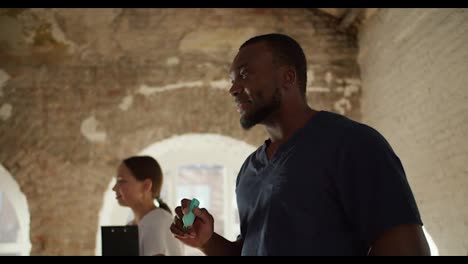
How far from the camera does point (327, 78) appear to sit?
18.8 ft

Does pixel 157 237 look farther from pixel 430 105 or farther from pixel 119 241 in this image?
pixel 430 105

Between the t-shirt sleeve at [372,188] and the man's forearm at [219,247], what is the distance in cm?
48

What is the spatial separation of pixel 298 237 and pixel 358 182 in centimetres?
21

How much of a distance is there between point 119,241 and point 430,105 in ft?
9.39

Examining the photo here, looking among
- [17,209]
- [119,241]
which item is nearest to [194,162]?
[17,209]

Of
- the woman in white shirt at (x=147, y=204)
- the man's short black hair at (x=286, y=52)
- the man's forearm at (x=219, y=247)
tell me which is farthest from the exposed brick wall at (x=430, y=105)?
the man's forearm at (x=219, y=247)

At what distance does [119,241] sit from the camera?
8.16 ft

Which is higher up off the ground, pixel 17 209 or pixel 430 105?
pixel 430 105

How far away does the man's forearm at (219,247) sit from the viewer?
62.5 inches

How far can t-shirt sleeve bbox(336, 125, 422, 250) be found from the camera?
1.20 m

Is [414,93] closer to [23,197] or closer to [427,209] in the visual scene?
[427,209]

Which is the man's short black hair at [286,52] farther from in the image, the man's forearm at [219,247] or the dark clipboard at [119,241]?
the dark clipboard at [119,241]

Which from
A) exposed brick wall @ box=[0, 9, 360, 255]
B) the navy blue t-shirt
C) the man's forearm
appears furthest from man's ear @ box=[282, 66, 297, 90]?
exposed brick wall @ box=[0, 9, 360, 255]

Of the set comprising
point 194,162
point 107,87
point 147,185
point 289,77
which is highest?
point 107,87
